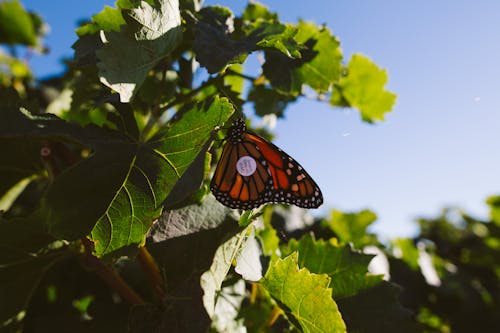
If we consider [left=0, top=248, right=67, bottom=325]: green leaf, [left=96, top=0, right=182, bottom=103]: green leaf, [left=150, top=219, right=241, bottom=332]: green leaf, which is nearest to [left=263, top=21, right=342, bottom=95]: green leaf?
[left=96, top=0, right=182, bottom=103]: green leaf

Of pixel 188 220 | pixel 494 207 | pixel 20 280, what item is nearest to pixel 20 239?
pixel 20 280

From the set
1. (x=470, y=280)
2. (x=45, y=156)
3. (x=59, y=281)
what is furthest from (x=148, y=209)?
(x=470, y=280)

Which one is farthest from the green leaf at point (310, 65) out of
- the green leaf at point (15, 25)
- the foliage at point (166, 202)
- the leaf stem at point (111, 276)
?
the green leaf at point (15, 25)

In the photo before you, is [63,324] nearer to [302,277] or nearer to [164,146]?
[164,146]

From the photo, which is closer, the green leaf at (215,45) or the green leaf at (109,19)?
the green leaf at (215,45)

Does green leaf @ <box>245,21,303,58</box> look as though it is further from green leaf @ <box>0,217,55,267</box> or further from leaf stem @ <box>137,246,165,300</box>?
green leaf @ <box>0,217,55,267</box>

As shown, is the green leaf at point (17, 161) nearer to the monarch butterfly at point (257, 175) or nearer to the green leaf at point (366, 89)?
the monarch butterfly at point (257, 175)
